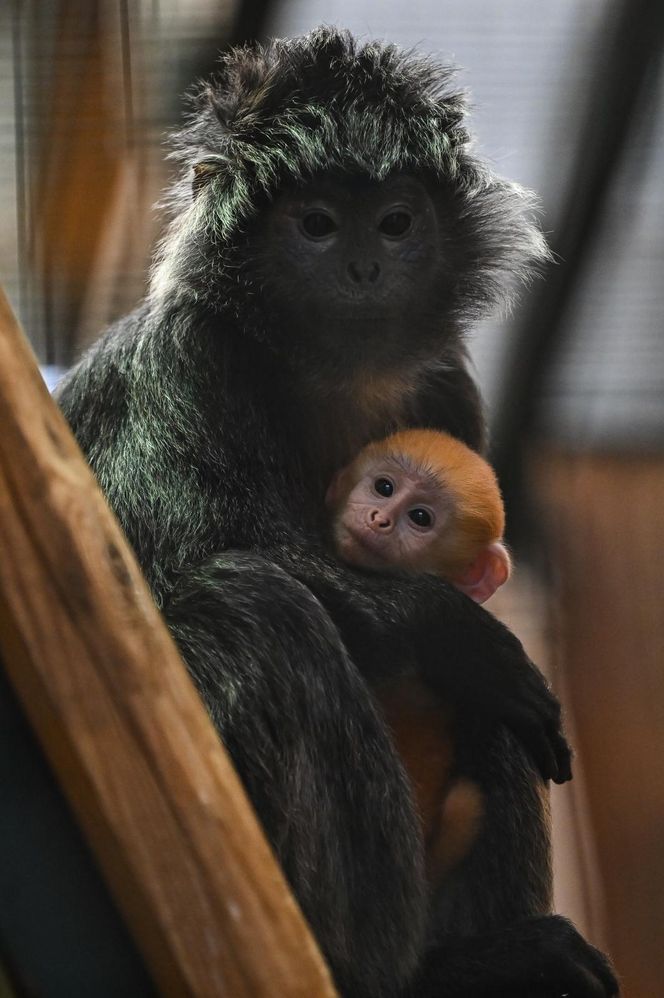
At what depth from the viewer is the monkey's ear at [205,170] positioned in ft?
6.64

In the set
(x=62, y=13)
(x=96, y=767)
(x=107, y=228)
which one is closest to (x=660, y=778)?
(x=107, y=228)

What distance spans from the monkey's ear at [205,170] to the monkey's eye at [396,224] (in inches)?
10.5

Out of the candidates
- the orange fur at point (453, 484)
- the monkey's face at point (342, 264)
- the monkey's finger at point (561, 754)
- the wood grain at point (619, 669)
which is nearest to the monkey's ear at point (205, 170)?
the monkey's face at point (342, 264)

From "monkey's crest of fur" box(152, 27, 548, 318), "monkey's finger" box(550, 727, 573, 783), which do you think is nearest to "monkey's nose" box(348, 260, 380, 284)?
"monkey's crest of fur" box(152, 27, 548, 318)

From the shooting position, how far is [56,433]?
107 cm

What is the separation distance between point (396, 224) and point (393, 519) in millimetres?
430

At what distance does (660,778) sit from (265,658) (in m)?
1.77

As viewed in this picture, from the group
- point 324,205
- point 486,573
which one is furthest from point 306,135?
point 486,573

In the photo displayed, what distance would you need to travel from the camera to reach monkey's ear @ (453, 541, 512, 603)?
2.04 m

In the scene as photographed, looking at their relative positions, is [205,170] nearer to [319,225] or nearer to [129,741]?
[319,225]

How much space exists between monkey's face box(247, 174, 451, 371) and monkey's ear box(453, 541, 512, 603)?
34 cm

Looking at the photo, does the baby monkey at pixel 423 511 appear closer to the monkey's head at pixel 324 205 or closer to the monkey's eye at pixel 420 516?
the monkey's eye at pixel 420 516

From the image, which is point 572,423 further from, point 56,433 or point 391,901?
point 56,433

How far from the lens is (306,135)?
191cm
